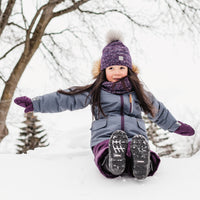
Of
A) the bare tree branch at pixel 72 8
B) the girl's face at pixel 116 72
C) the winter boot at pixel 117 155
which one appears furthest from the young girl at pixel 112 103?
the bare tree branch at pixel 72 8

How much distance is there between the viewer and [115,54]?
2.14m

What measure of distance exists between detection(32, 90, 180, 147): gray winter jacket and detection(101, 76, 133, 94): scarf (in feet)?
0.12

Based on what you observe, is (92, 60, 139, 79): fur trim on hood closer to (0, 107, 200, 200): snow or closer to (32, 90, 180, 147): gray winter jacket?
(32, 90, 180, 147): gray winter jacket

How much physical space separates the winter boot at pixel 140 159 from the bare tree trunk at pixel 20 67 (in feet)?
8.82

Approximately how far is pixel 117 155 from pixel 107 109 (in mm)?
627

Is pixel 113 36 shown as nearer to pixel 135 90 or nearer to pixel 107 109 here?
pixel 135 90

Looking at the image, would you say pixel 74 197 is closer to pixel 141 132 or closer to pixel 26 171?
pixel 26 171

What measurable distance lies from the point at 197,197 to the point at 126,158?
1.68 feet

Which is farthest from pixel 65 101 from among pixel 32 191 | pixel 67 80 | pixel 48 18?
pixel 67 80

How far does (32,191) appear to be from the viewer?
132 cm

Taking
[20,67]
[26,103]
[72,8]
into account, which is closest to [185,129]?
[26,103]

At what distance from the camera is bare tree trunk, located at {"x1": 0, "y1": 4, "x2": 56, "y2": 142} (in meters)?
3.48

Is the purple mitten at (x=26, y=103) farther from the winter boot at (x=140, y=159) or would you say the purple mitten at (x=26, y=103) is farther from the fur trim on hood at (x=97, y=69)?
the winter boot at (x=140, y=159)

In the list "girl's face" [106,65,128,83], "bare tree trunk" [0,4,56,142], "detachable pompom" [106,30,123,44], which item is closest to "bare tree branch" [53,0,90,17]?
"bare tree trunk" [0,4,56,142]
